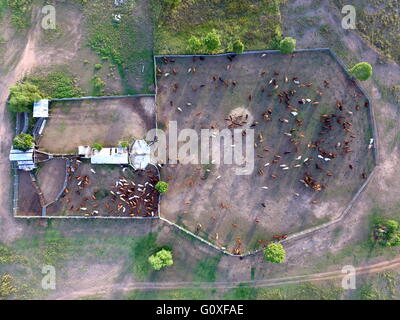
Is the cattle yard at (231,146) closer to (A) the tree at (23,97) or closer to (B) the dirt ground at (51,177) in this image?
(B) the dirt ground at (51,177)

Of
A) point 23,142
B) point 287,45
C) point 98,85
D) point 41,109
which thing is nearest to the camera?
point 287,45

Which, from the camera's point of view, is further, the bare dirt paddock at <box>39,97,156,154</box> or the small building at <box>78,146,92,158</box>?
the bare dirt paddock at <box>39,97,156,154</box>

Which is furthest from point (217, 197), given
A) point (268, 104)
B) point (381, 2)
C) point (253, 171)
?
A: point (381, 2)

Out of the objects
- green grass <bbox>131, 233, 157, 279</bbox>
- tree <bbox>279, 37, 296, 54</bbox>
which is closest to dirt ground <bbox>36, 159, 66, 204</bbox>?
green grass <bbox>131, 233, 157, 279</bbox>

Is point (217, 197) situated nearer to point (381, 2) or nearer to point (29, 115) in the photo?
point (29, 115)

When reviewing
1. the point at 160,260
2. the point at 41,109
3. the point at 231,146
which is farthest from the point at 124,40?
the point at 160,260

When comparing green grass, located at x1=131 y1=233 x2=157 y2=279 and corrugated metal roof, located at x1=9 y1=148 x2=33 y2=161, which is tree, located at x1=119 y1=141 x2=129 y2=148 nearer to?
corrugated metal roof, located at x1=9 y1=148 x2=33 y2=161

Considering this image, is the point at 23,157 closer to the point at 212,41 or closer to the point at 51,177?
the point at 51,177
